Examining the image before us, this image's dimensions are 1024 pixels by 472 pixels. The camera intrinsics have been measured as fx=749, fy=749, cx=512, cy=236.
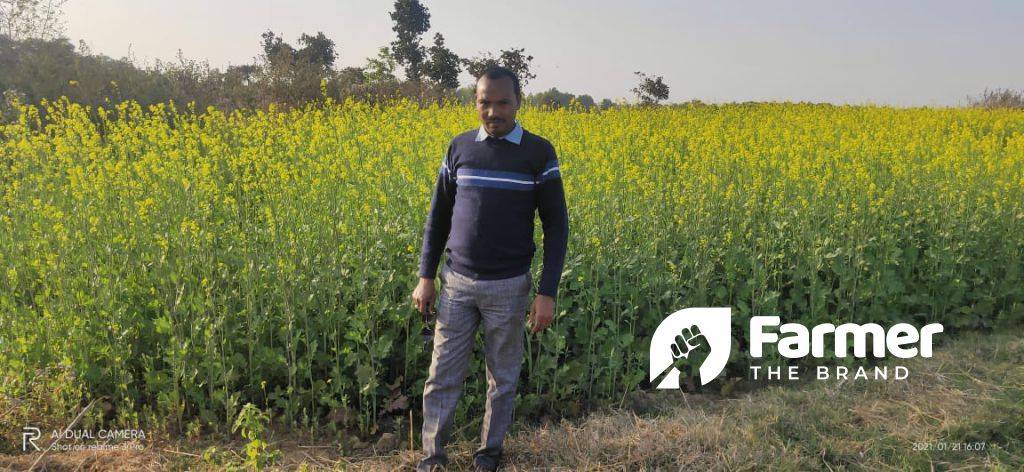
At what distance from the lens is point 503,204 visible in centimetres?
275

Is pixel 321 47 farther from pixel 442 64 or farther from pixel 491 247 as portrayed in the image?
pixel 491 247

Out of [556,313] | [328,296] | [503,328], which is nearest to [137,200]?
[328,296]

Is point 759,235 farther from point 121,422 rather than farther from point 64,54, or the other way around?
point 64,54

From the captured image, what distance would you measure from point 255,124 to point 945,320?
24.9ft

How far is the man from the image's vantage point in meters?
2.73

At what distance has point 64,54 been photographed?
16578 millimetres

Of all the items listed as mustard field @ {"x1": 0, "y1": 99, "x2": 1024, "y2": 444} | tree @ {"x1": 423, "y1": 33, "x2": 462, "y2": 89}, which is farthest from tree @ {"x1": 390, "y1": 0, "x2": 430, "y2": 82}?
mustard field @ {"x1": 0, "y1": 99, "x2": 1024, "y2": 444}

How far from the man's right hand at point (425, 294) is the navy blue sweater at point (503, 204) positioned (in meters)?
0.13

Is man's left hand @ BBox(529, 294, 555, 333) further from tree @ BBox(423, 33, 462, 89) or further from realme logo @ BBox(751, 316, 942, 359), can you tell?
tree @ BBox(423, 33, 462, 89)

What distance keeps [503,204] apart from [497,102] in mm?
371

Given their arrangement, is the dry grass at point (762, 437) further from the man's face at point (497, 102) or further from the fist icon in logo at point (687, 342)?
the man's face at point (497, 102)

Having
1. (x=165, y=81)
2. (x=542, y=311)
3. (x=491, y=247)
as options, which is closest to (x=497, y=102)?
(x=491, y=247)

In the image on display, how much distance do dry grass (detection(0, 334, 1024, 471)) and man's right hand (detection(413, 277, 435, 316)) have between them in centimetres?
76

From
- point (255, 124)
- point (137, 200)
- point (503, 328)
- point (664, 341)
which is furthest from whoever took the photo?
point (255, 124)
